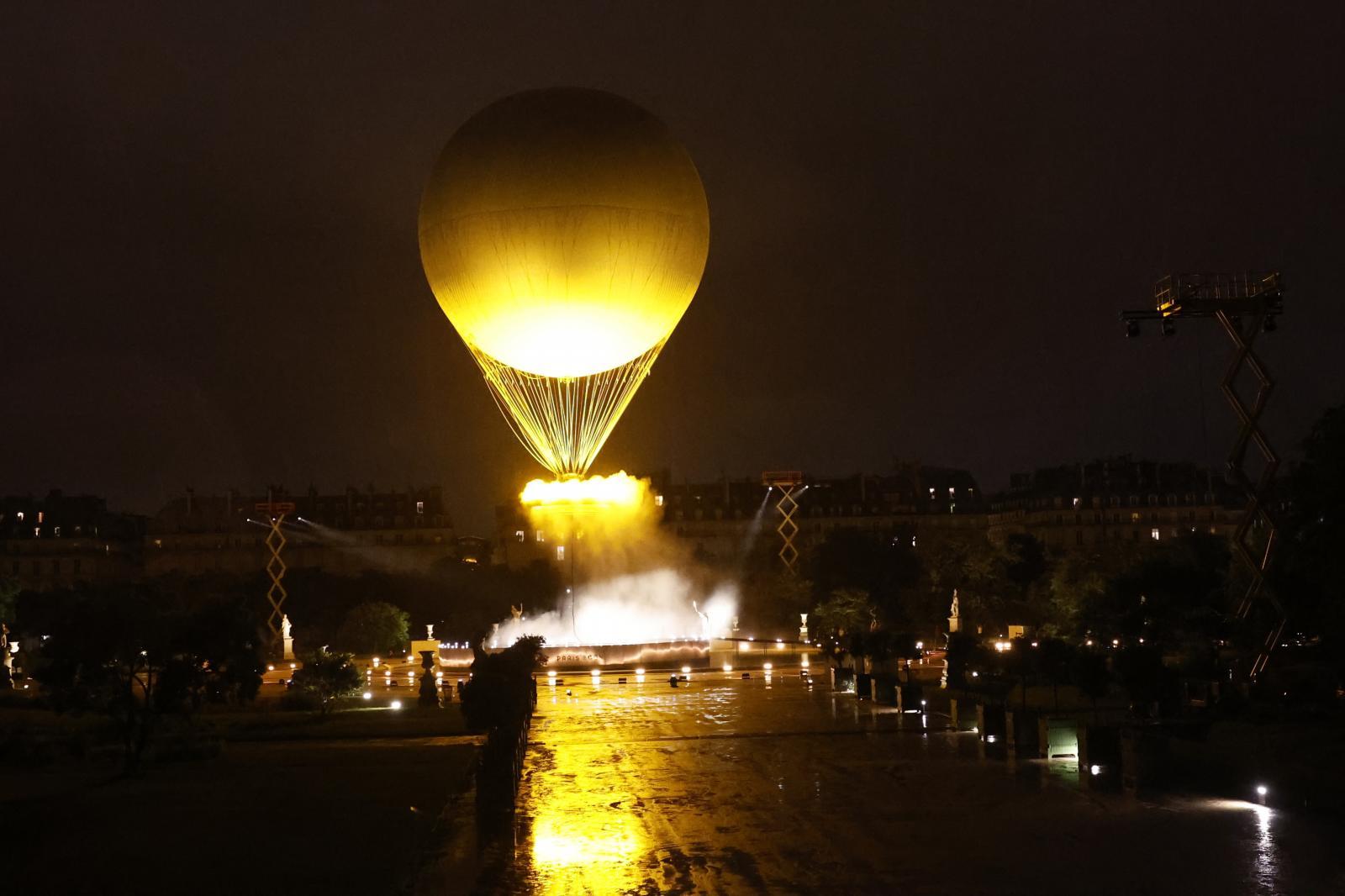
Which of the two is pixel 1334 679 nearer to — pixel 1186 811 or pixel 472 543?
pixel 1186 811

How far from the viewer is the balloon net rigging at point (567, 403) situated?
40.8m

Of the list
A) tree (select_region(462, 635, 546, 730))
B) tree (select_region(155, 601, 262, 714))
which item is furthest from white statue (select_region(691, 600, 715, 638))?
tree (select_region(155, 601, 262, 714))

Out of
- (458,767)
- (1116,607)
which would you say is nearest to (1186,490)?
(1116,607)

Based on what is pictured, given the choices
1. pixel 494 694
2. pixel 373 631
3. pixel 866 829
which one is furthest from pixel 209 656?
pixel 373 631

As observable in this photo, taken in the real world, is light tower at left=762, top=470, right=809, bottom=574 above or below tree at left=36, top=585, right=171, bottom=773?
above

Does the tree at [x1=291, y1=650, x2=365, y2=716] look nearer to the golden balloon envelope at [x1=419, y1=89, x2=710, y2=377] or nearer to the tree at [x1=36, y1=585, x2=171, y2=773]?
the golden balloon envelope at [x1=419, y1=89, x2=710, y2=377]

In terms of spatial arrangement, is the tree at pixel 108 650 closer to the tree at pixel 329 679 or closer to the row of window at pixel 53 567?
the tree at pixel 329 679

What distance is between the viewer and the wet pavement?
15703 mm

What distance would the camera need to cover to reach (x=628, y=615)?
282 ft

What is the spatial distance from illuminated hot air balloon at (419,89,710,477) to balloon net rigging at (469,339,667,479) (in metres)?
2.18

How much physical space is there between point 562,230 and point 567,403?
31.5 ft

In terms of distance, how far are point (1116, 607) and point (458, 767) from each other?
2821cm

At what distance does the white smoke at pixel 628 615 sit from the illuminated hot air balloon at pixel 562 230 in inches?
1516

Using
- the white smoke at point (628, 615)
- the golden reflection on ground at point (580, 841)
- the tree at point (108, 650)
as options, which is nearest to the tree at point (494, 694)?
the golden reflection on ground at point (580, 841)
